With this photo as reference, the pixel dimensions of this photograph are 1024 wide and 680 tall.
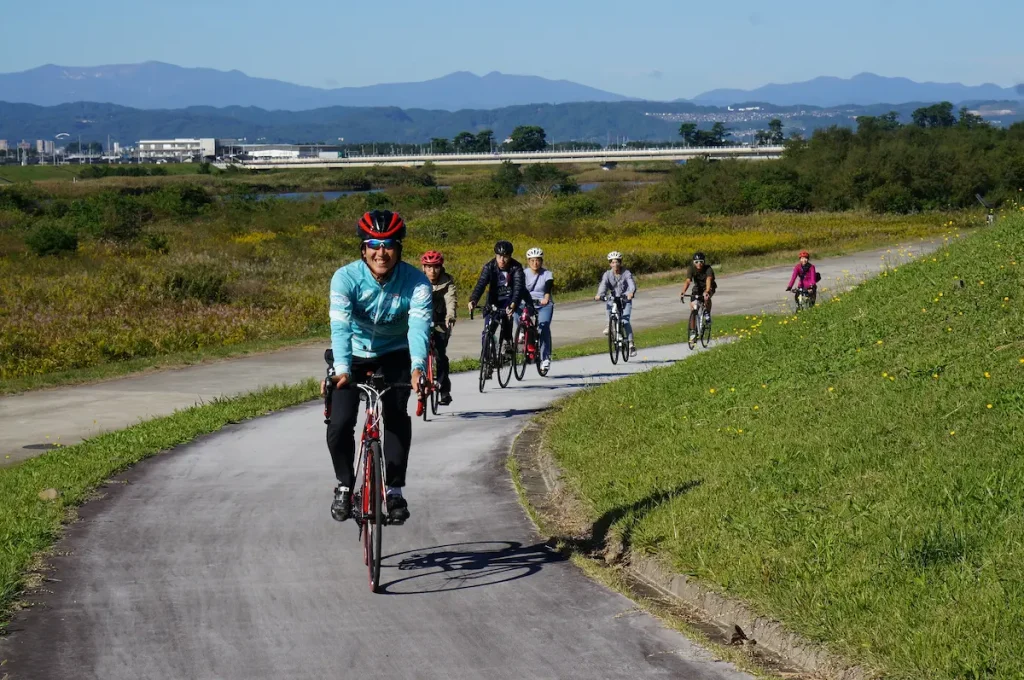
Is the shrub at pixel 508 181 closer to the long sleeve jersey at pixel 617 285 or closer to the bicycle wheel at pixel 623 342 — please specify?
the bicycle wheel at pixel 623 342

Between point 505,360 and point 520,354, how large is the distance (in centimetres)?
103

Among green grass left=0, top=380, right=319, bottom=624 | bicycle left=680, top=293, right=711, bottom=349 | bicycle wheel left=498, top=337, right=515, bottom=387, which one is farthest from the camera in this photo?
bicycle left=680, top=293, right=711, bottom=349

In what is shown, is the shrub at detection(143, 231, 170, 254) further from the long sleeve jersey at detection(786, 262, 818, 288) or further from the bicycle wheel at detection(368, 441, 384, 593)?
the bicycle wheel at detection(368, 441, 384, 593)

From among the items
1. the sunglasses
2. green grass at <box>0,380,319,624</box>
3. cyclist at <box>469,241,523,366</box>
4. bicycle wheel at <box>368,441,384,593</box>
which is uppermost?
the sunglasses

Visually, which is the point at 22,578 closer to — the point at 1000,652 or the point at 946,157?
the point at 1000,652

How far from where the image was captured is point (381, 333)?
7777 millimetres

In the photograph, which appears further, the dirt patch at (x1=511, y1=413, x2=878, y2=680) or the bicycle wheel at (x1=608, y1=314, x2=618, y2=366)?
the bicycle wheel at (x1=608, y1=314, x2=618, y2=366)

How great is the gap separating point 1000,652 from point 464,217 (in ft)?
218

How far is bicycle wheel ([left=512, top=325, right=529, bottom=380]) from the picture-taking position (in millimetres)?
18328

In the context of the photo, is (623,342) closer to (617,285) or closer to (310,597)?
(617,285)

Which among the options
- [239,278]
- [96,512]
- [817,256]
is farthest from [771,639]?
[817,256]

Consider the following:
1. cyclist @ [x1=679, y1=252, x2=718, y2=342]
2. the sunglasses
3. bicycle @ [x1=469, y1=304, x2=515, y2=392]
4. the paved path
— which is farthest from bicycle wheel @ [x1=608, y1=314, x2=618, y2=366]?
the sunglasses

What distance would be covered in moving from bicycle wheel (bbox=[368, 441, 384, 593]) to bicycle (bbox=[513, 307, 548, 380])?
1065 cm

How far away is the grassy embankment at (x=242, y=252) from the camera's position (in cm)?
2511
